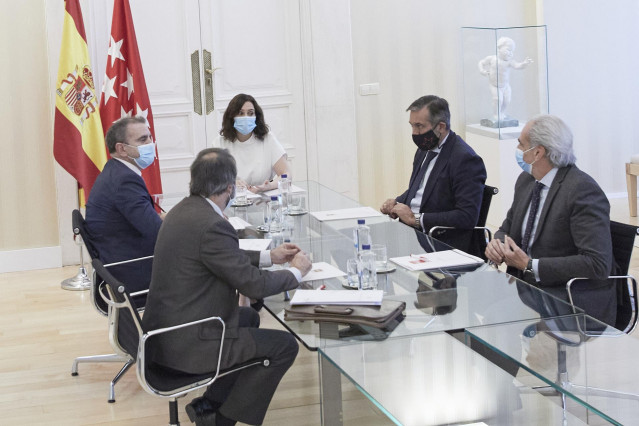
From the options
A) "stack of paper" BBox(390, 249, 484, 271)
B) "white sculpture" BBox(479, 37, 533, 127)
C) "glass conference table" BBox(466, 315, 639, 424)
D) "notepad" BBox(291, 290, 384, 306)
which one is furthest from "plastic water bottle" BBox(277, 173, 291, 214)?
"white sculpture" BBox(479, 37, 533, 127)

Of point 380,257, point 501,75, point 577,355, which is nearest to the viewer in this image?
point 577,355

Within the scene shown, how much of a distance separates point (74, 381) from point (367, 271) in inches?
79.3

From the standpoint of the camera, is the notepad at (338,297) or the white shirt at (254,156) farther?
the white shirt at (254,156)

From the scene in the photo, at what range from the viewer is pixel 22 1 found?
6.89 m

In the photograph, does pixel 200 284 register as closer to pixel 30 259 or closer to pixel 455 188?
pixel 455 188

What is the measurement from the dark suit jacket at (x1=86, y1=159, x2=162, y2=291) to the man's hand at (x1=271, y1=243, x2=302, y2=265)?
918mm

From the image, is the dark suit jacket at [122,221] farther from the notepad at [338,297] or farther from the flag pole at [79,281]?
the flag pole at [79,281]

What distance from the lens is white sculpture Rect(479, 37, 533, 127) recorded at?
7.64m

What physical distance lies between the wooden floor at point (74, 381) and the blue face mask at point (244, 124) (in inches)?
47.7

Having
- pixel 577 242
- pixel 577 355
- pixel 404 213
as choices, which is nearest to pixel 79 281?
pixel 404 213

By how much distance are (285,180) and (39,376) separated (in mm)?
1754

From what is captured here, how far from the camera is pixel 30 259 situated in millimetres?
7188

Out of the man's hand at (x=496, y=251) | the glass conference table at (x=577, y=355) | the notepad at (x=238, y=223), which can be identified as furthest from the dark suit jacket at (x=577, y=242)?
the notepad at (x=238, y=223)

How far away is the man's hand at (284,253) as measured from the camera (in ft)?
12.4
